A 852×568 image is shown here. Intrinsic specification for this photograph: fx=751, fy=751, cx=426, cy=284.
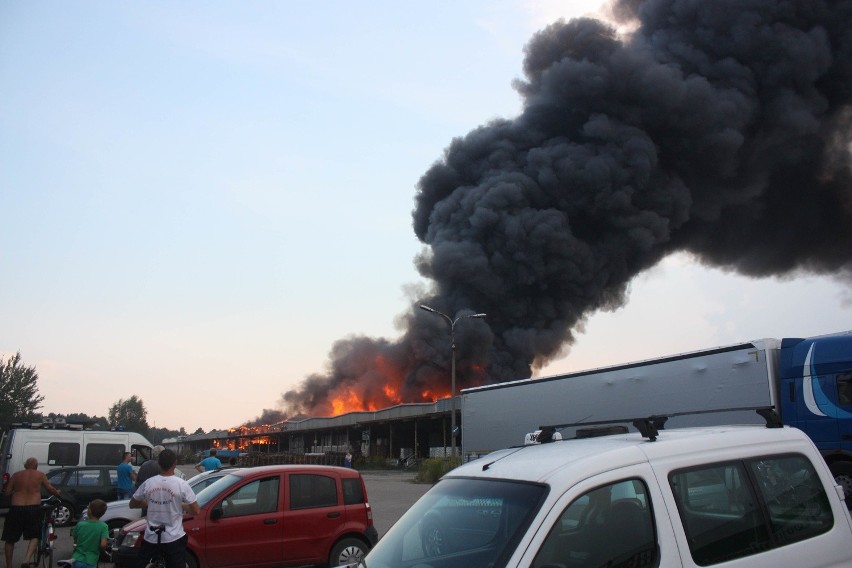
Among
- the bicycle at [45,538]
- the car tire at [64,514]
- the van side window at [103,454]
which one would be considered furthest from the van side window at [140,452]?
the bicycle at [45,538]

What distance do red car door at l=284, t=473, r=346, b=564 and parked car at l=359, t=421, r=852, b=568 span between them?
16.3 ft

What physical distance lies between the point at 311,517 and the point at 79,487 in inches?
369

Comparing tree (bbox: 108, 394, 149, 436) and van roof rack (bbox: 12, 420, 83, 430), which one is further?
tree (bbox: 108, 394, 149, 436)

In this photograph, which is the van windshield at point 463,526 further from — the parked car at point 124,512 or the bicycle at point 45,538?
the parked car at point 124,512

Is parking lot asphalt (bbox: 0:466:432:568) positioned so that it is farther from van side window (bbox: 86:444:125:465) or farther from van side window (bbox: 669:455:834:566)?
van side window (bbox: 669:455:834:566)

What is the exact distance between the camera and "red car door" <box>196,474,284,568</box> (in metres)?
8.04

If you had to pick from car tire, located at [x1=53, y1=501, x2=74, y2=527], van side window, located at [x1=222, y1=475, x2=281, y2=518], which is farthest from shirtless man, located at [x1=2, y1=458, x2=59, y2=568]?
car tire, located at [x1=53, y1=501, x2=74, y2=527]

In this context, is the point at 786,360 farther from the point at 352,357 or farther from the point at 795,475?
the point at 352,357

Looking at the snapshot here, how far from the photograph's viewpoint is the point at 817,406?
1177 centimetres

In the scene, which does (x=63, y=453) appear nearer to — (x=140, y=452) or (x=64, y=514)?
(x=140, y=452)

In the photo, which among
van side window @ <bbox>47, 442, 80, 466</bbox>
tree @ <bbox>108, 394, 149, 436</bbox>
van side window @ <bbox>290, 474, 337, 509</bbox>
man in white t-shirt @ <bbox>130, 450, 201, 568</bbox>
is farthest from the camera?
tree @ <bbox>108, 394, 149, 436</bbox>

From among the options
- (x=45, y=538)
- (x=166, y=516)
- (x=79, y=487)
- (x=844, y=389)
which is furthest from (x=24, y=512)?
(x=844, y=389)

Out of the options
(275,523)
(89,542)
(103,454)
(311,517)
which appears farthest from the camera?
(103,454)

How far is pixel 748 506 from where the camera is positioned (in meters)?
3.48
